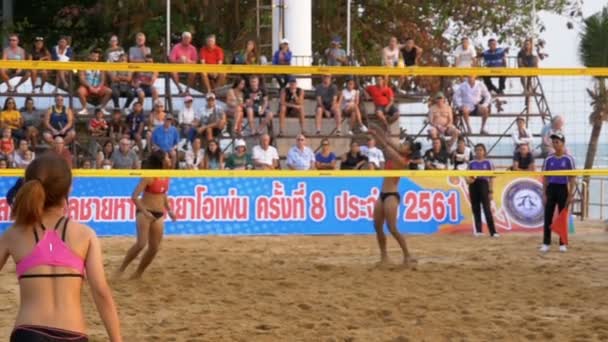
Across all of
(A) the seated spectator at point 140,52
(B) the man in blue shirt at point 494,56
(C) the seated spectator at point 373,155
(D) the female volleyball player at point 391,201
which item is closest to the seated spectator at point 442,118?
(C) the seated spectator at point 373,155

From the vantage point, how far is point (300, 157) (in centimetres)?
1698

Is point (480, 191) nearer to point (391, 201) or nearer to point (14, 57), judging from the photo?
point (391, 201)

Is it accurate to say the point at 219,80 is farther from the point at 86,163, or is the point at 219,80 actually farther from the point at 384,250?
the point at 384,250

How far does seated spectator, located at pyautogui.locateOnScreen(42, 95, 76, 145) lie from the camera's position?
15453 mm

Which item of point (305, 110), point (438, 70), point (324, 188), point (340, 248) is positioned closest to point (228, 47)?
point (305, 110)

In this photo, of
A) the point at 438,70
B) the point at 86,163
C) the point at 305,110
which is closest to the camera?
the point at 438,70

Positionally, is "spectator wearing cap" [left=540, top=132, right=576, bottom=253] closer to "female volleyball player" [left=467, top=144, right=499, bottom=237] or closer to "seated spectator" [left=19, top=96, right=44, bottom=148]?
"female volleyball player" [left=467, top=144, right=499, bottom=237]

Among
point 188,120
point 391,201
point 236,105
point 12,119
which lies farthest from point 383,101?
point 391,201

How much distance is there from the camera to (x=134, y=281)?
11289 millimetres

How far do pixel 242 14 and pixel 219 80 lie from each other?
827 cm

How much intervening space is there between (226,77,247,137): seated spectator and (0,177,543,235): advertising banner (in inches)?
31.2

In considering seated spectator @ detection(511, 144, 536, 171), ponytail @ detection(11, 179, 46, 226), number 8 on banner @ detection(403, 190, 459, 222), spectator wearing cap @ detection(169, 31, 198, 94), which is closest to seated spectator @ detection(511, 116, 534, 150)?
seated spectator @ detection(511, 144, 536, 171)

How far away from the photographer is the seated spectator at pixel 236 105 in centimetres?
1705

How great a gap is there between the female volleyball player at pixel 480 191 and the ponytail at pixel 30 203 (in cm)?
1244
